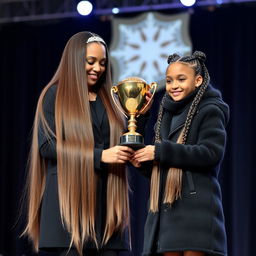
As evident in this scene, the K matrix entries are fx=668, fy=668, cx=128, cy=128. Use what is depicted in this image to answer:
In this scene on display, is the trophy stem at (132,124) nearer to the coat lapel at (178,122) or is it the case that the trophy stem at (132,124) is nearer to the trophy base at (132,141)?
the trophy base at (132,141)

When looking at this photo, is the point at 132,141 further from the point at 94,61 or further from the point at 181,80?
the point at 94,61

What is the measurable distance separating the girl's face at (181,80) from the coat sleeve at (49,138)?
44 cm

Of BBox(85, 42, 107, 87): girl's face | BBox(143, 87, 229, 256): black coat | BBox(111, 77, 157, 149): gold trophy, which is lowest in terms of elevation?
BBox(143, 87, 229, 256): black coat

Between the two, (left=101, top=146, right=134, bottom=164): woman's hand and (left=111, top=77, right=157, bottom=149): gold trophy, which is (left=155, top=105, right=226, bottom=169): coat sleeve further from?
(left=111, top=77, right=157, bottom=149): gold trophy

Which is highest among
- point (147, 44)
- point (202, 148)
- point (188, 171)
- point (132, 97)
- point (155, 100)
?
point (147, 44)

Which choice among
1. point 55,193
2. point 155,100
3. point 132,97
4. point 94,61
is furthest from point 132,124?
point 155,100

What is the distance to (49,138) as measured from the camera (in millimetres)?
3096

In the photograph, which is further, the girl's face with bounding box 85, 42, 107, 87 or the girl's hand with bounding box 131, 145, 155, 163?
the girl's face with bounding box 85, 42, 107, 87

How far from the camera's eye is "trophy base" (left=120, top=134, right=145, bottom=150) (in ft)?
9.94

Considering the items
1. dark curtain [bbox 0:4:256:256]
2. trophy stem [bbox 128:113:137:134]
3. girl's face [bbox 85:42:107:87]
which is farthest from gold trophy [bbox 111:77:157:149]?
dark curtain [bbox 0:4:256:256]

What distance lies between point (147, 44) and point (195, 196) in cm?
376

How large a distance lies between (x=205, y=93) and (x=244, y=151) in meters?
3.26

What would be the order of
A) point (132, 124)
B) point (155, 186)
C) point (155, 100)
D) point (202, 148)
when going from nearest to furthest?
point (202, 148) < point (155, 186) < point (132, 124) < point (155, 100)

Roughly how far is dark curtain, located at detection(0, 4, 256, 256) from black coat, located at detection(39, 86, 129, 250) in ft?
9.58
